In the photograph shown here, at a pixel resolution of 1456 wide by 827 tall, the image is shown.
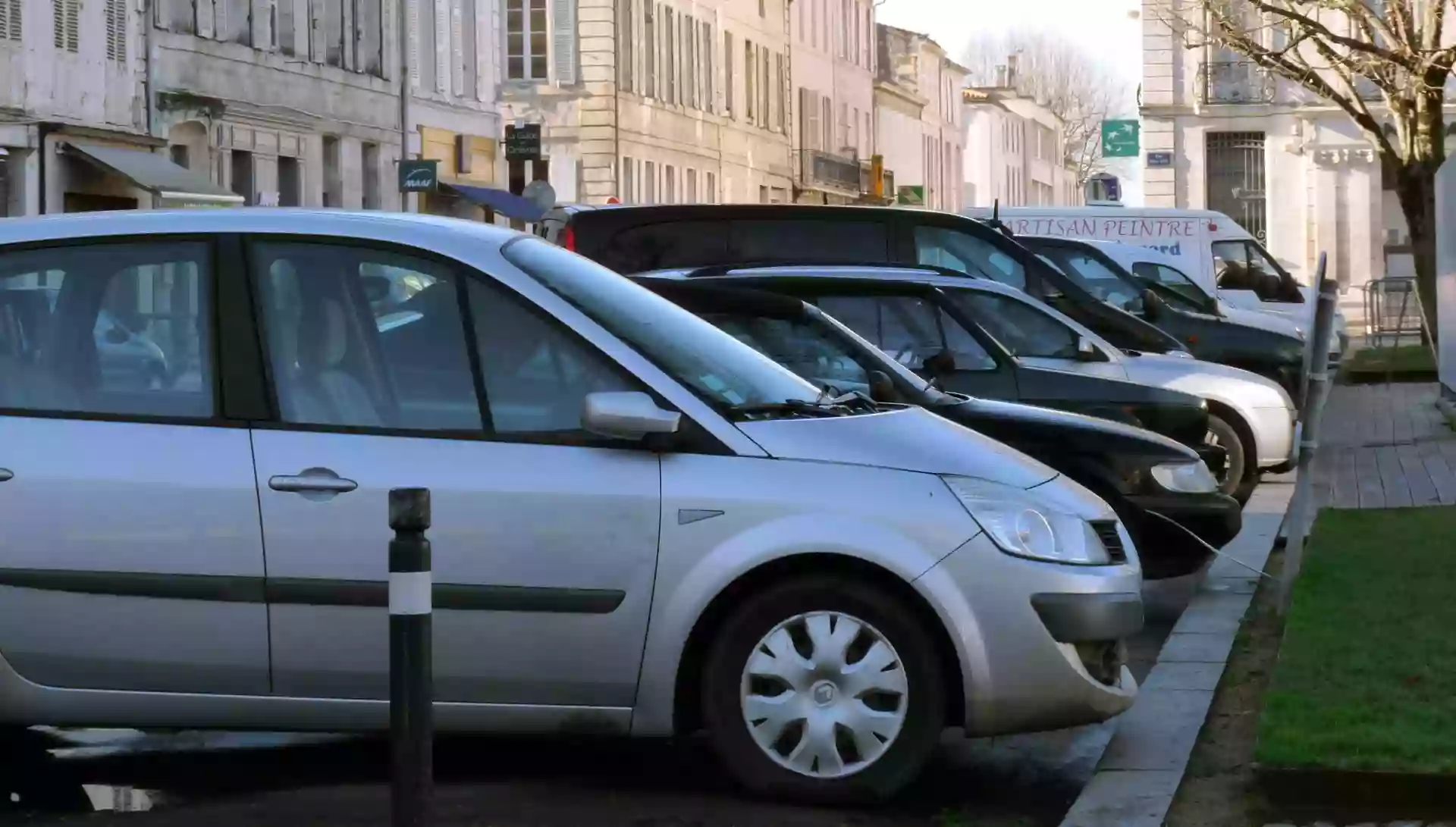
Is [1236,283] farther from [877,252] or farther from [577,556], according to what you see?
[577,556]

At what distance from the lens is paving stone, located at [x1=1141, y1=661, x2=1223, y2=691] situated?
888cm

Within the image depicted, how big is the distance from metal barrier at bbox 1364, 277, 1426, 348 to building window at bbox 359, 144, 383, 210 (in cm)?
1698

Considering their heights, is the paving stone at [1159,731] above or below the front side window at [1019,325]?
below

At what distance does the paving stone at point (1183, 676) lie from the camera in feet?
29.1

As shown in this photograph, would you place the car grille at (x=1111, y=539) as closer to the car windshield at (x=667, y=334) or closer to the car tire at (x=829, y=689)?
the car tire at (x=829, y=689)

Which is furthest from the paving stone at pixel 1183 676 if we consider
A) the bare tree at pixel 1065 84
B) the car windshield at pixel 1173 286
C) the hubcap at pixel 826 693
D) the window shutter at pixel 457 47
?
the bare tree at pixel 1065 84

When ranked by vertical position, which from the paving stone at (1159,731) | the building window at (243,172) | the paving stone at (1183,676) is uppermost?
the building window at (243,172)

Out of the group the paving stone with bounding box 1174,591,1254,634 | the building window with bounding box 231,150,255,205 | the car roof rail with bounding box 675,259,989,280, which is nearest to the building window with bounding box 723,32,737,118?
the building window with bounding box 231,150,255,205

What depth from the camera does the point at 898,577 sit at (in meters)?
6.94

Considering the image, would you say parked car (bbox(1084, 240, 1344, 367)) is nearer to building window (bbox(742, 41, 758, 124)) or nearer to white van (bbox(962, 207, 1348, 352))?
white van (bbox(962, 207, 1348, 352))

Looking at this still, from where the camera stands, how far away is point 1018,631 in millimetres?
6934

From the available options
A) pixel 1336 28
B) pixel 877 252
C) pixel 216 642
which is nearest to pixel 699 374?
pixel 216 642

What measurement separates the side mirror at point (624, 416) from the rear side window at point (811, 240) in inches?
392

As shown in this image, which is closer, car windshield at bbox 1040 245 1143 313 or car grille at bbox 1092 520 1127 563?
car grille at bbox 1092 520 1127 563
